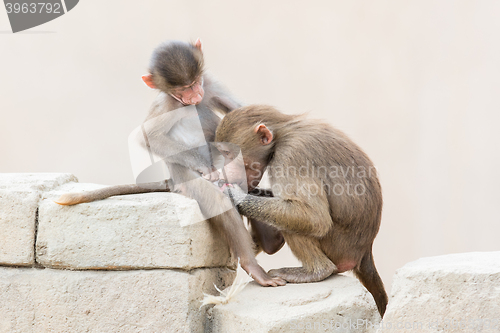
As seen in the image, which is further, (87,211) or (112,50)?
(112,50)

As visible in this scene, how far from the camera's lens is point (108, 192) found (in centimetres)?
262

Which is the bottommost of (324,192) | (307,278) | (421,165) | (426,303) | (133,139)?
(421,165)

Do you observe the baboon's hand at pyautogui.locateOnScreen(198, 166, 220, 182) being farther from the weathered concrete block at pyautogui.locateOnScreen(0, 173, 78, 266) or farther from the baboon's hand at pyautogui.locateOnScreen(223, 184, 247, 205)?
the weathered concrete block at pyautogui.locateOnScreen(0, 173, 78, 266)

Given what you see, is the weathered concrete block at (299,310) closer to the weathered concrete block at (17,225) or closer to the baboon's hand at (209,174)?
the baboon's hand at (209,174)

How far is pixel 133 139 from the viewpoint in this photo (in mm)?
3059

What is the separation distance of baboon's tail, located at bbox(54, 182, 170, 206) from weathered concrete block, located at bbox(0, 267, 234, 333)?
0.34 metres

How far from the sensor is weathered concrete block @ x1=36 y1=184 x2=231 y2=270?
2.49m

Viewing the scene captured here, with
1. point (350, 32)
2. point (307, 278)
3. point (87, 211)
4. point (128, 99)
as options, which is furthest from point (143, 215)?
point (350, 32)

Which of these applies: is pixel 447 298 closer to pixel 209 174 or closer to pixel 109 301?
pixel 209 174

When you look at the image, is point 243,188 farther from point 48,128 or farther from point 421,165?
point 48,128

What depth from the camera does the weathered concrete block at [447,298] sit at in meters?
1.96

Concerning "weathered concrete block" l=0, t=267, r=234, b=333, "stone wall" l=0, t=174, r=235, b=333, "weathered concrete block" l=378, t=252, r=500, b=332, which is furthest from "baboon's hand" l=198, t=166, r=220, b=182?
"weathered concrete block" l=378, t=252, r=500, b=332

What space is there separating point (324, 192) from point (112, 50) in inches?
155

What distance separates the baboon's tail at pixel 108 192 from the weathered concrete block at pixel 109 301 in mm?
343
